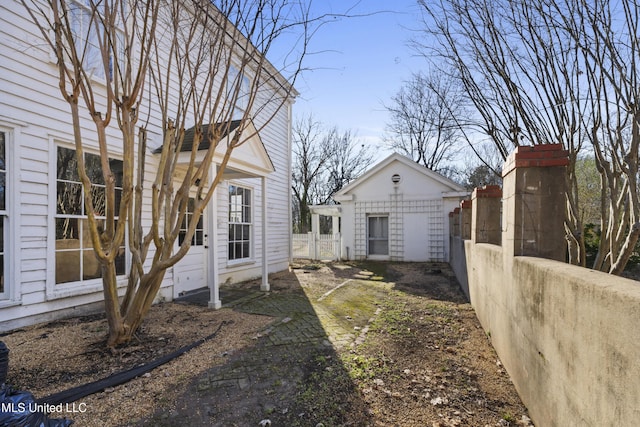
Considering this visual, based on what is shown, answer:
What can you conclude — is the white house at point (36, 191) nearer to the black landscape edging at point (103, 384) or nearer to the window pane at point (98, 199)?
the window pane at point (98, 199)

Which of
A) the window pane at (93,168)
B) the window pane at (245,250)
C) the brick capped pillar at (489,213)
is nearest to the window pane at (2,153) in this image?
the window pane at (93,168)

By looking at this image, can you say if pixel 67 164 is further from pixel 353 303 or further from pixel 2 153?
pixel 353 303

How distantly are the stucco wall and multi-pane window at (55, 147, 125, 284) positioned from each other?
5081 mm

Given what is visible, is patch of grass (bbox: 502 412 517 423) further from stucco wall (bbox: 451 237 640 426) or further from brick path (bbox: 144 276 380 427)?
brick path (bbox: 144 276 380 427)

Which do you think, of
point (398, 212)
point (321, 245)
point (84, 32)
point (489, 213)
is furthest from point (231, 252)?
point (398, 212)

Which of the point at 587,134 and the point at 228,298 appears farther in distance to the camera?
the point at 228,298

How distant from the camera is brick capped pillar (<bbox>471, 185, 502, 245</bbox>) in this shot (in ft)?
17.2

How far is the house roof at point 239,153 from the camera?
5.88 m

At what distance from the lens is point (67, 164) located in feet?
15.8

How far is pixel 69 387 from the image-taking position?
2939mm

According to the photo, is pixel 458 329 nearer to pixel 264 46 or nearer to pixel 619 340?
pixel 619 340

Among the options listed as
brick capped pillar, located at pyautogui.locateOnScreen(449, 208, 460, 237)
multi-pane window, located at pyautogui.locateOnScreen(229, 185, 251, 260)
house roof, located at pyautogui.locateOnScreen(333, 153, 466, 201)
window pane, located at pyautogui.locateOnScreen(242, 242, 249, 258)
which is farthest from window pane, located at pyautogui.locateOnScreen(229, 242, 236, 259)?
house roof, located at pyautogui.locateOnScreen(333, 153, 466, 201)

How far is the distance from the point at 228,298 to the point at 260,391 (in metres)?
3.90

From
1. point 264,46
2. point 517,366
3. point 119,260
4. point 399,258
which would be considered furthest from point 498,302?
point 399,258
